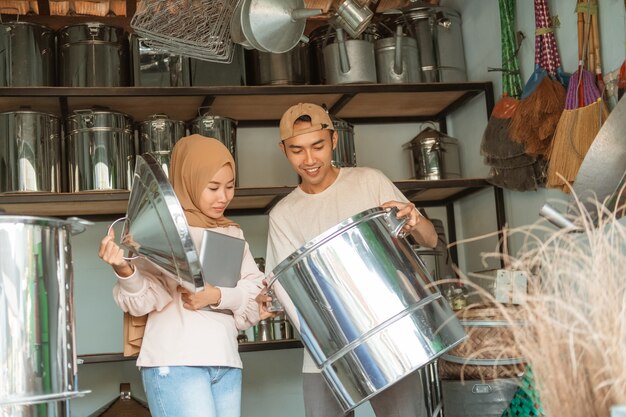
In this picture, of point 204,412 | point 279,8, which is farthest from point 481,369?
point 279,8

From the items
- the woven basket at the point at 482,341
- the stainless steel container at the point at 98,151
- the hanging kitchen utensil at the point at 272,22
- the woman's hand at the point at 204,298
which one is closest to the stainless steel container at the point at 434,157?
the hanging kitchen utensil at the point at 272,22

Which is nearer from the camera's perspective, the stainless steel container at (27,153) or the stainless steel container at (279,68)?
the stainless steel container at (27,153)

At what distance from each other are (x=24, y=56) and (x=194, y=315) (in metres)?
1.53

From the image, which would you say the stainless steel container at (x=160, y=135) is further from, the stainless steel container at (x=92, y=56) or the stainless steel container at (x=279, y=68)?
the stainless steel container at (x=279, y=68)

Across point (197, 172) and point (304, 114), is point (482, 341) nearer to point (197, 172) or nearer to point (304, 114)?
point (304, 114)

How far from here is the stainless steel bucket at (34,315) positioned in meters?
1.38

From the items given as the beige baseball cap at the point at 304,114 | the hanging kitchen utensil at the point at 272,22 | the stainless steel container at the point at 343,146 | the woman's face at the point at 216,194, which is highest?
the hanging kitchen utensil at the point at 272,22

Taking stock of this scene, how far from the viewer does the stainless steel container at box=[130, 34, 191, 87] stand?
10.1 feet

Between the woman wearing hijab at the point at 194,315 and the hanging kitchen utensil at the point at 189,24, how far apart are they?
0.72m

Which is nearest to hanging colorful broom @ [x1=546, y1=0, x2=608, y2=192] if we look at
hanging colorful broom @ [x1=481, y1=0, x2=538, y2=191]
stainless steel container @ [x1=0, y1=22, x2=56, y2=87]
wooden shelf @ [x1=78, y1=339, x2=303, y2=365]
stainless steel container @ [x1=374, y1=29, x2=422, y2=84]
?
hanging colorful broom @ [x1=481, y1=0, x2=538, y2=191]

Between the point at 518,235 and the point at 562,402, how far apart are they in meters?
2.39

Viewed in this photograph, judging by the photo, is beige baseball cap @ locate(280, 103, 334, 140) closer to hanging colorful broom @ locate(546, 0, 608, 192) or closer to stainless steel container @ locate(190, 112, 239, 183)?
hanging colorful broom @ locate(546, 0, 608, 192)

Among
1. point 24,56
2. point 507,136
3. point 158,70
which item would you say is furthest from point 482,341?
point 24,56

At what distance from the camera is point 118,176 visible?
9.78 ft
